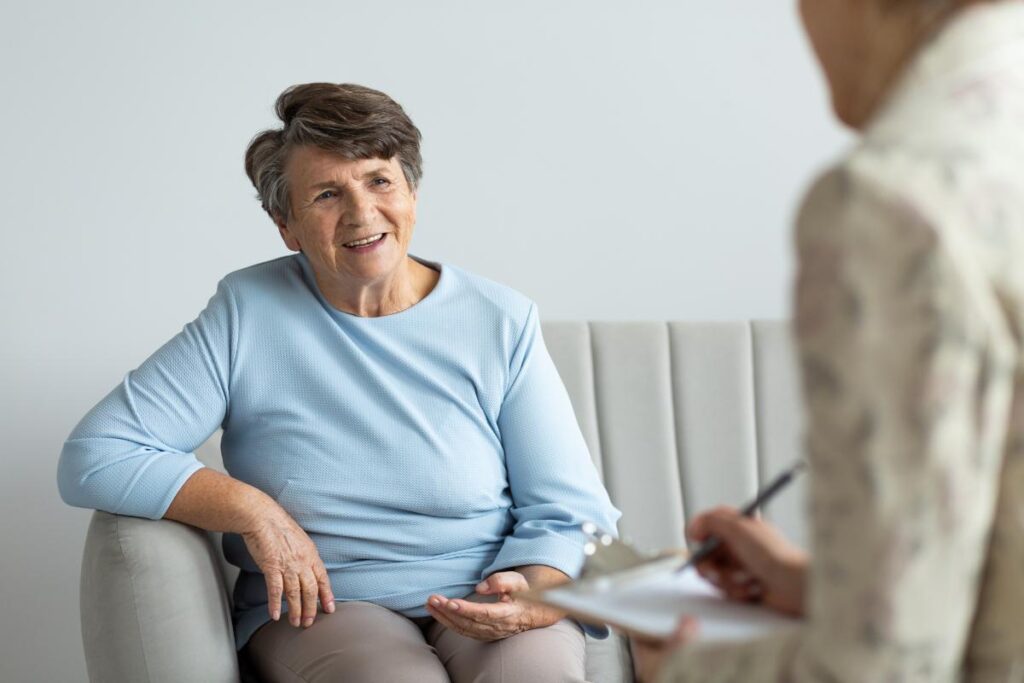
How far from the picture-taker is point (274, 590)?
179cm

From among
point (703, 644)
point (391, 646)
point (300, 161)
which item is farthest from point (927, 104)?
point (300, 161)

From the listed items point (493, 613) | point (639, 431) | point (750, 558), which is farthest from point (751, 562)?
point (639, 431)

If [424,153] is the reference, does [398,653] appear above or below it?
below

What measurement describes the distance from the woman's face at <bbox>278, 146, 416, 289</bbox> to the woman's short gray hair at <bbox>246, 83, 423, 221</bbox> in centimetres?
2

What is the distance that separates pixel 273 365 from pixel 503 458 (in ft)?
1.34

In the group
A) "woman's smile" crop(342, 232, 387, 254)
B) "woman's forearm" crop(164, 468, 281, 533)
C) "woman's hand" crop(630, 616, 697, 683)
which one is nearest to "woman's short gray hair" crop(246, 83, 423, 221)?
"woman's smile" crop(342, 232, 387, 254)

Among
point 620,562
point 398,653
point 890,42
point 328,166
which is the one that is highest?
point 890,42

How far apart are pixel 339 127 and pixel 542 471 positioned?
2.11 ft

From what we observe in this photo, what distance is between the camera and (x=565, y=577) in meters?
1.89

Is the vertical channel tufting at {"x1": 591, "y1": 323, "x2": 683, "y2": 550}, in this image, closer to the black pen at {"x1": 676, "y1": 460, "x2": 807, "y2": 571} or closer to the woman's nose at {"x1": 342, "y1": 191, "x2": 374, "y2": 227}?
the woman's nose at {"x1": 342, "y1": 191, "x2": 374, "y2": 227}

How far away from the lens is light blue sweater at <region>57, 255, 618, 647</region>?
1.89 m

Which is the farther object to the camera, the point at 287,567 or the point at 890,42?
the point at 287,567

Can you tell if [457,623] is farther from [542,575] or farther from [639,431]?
[639,431]

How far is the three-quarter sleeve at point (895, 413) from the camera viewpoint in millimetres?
656
